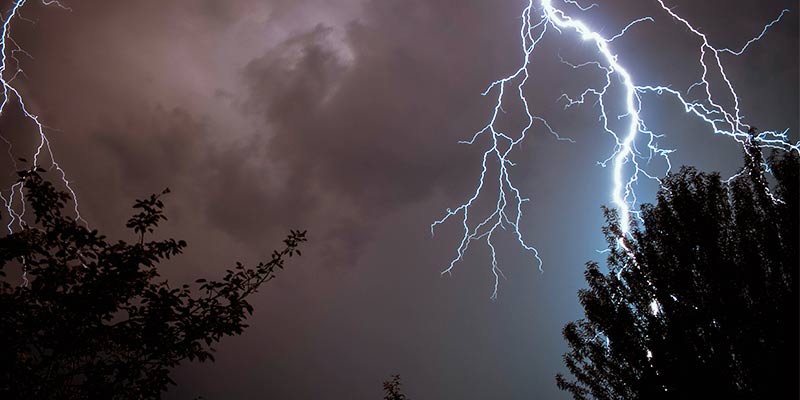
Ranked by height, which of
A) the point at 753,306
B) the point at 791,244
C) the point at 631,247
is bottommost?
the point at 753,306

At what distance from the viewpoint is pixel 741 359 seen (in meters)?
4.89

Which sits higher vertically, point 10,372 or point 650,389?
point 650,389

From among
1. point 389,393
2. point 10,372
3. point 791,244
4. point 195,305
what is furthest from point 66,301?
point 791,244

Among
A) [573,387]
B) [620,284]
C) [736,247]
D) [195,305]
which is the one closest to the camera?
[195,305]

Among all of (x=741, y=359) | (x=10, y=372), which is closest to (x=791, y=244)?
(x=741, y=359)

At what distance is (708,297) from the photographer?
519cm

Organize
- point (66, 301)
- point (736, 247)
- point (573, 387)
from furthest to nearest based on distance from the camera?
point (573, 387) → point (736, 247) → point (66, 301)

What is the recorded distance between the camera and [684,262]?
555cm

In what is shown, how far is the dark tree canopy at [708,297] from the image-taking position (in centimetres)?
Answer: 472

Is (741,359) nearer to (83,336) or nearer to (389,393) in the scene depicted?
(389,393)

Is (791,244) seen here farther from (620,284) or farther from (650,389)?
(650,389)

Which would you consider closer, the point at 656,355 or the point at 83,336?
the point at 83,336

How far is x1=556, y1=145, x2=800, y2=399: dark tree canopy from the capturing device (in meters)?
4.72

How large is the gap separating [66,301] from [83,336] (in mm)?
328
